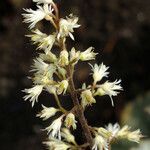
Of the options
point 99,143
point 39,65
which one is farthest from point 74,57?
point 99,143

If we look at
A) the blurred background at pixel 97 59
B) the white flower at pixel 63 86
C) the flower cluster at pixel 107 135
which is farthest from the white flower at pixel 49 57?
the blurred background at pixel 97 59

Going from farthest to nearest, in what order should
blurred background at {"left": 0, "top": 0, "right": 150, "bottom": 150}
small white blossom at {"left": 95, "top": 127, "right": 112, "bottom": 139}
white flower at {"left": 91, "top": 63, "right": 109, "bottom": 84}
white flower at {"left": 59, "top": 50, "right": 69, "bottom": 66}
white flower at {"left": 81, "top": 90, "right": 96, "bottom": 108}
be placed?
blurred background at {"left": 0, "top": 0, "right": 150, "bottom": 150} → white flower at {"left": 91, "top": 63, "right": 109, "bottom": 84} → small white blossom at {"left": 95, "top": 127, "right": 112, "bottom": 139} → white flower at {"left": 81, "top": 90, "right": 96, "bottom": 108} → white flower at {"left": 59, "top": 50, "right": 69, "bottom": 66}

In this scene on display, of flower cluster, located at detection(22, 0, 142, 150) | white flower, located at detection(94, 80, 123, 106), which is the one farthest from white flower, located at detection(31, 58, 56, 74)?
white flower, located at detection(94, 80, 123, 106)

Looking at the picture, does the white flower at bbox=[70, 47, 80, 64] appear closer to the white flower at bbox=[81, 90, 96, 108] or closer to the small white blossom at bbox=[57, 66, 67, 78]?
the small white blossom at bbox=[57, 66, 67, 78]

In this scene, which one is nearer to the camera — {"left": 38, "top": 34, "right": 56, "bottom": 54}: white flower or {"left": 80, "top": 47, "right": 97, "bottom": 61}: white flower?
{"left": 38, "top": 34, "right": 56, "bottom": 54}: white flower

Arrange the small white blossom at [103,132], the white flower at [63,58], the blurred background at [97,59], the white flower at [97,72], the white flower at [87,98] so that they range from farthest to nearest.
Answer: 1. the blurred background at [97,59]
2. the white flower at [97,72]
3. the small white blossom at [103,132]
4. the white flower at [87,98]
5. the white flower at [63,58]

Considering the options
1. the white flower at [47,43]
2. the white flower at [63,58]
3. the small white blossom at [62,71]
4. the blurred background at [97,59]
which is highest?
the blurred background at [97,59]

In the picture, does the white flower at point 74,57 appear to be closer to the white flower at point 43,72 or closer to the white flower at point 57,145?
the white flower at point 43,72

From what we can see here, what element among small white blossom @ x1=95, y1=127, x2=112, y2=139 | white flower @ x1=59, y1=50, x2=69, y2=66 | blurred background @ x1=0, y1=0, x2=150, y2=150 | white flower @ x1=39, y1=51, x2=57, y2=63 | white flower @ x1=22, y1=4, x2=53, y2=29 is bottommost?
small white blossom @ x1=95, y1=127, x2=112, y2=139

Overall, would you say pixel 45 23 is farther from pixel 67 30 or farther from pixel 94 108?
pixel 67 30
